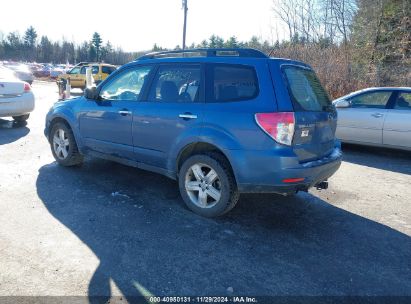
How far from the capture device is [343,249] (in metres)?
3.46

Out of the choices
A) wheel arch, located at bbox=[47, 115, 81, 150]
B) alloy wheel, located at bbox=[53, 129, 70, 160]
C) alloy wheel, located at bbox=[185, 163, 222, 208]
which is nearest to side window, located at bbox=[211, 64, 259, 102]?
alloy wheel, located at bbox=[185, 163, 222, 208]

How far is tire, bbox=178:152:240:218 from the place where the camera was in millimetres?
3865

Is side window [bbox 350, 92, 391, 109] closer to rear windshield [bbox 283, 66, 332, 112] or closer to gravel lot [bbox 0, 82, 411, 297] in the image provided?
gravel lot [bbox 0, 82, 411, 297]

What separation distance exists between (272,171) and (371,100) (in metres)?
5.00

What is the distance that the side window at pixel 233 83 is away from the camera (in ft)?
12.2

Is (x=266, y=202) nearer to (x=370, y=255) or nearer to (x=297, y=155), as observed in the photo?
(x=297, y=155)

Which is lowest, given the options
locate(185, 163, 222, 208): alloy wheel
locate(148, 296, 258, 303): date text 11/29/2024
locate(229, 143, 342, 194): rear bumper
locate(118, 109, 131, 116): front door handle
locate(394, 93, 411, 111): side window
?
locate(148, 296, 258, 303): date text 11/29/2024

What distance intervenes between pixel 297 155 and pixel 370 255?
3.86 ft

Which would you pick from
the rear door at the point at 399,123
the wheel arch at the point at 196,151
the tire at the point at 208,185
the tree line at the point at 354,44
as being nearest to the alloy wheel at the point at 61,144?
the wheel arch at the point at 196,151

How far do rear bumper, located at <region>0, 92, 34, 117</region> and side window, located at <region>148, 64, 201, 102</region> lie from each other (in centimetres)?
582

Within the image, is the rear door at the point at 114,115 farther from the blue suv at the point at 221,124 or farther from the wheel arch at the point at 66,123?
the wheel arch at the point at 66,123

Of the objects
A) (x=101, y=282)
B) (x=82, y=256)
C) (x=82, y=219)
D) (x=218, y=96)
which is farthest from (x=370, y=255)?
(x=82, y=219)

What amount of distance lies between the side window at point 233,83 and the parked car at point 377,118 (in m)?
4.48

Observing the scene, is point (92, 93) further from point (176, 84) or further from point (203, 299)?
point (203, 299)
